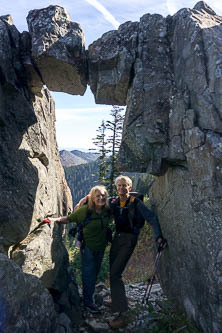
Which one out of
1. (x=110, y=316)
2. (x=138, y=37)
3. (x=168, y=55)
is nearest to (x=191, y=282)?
(x=110, y=316)

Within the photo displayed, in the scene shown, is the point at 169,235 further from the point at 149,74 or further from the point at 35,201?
the point at 149,74

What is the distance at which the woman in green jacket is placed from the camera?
284 inches

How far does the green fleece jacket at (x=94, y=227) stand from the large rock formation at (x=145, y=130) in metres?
1.20

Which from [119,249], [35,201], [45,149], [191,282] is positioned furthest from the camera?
[45,149]

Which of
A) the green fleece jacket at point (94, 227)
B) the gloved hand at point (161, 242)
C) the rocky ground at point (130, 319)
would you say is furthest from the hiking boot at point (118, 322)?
the gloved hand at point (161, 242)

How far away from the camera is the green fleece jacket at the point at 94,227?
722 centimetres

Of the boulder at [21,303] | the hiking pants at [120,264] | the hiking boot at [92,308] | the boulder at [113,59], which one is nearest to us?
the boulder at [21,303]

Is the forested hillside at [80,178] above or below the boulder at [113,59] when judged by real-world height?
below

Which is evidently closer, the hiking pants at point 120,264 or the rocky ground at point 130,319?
the rocky ground at point 130,319

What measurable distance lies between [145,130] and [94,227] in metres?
2.87

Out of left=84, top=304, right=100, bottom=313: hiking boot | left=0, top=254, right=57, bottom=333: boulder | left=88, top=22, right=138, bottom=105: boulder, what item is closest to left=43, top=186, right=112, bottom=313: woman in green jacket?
left=84, top=304, right=100, bottom=313: hiking boot

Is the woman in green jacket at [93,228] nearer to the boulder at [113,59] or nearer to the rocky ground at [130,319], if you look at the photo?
the rocky ground at [130,319]

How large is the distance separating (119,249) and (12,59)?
6.07 meters

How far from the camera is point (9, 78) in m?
7.52
